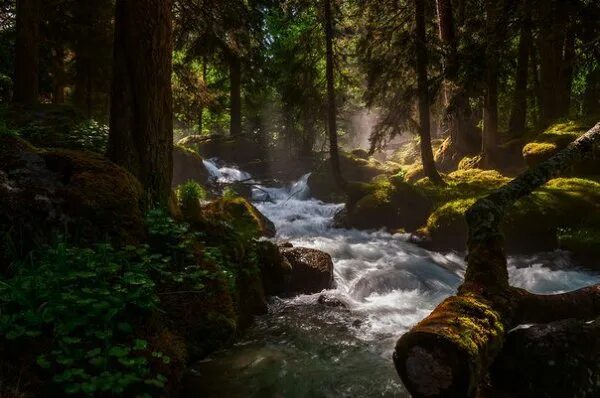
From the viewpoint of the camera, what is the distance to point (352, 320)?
277 inches

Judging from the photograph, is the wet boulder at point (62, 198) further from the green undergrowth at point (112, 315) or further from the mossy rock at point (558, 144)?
the mossy rock at point (558, 144)

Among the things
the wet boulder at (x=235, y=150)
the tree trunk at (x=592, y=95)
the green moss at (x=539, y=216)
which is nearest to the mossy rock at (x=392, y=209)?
the green moss at (x=539, y=216)

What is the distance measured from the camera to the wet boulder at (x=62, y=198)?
4281 mm

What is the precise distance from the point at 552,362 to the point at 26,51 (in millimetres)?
13866

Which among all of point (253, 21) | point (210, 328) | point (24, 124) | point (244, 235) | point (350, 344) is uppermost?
point (253, 21)

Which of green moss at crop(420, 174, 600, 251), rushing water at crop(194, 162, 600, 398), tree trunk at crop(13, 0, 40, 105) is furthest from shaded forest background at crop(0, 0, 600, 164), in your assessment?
rushing water at crop(194, 162, 600, 398)

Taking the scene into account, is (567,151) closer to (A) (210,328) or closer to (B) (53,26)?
(A) (210,328)

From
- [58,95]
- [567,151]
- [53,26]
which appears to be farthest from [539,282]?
[58,95]

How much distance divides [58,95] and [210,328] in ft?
→ 64.6

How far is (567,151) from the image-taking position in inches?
204

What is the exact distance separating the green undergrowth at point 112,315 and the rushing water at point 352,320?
71 cm

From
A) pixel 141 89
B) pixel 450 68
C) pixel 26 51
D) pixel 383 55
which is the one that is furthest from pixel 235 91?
pixel 141 89

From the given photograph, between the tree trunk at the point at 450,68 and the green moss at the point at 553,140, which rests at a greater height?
the tree trunk at the point at 450,68

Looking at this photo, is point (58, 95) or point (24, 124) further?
point (58, 95)
